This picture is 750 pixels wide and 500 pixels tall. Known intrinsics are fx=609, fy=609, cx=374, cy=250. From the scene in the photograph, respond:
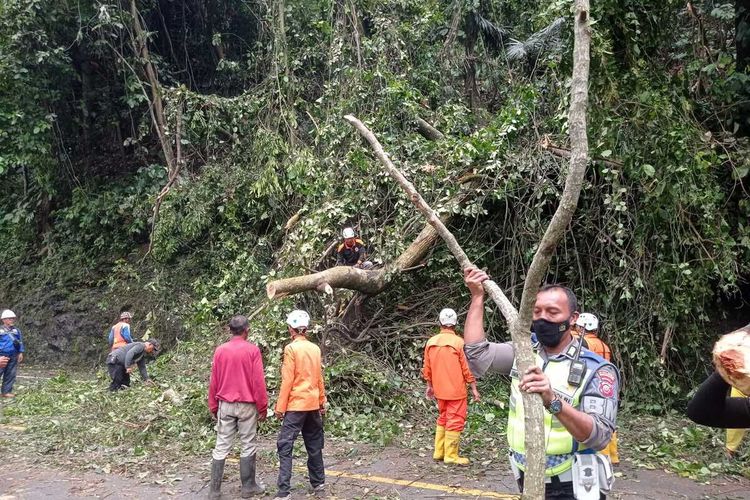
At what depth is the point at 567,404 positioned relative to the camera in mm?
2273

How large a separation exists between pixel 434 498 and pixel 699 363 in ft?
15.6

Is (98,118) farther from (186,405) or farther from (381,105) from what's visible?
(186,405)

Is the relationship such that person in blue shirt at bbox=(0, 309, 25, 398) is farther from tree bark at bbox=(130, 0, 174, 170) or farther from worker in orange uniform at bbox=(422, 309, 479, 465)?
worker in orange uniform at bbox=(422, 309, 479, 465)

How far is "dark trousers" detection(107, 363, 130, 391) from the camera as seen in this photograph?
9812 mm

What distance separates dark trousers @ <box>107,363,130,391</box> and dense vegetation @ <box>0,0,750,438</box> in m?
1.34

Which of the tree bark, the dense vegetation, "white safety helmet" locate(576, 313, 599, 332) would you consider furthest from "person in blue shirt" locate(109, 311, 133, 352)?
"white safety helmet" locate(576, 313, 599, 332)

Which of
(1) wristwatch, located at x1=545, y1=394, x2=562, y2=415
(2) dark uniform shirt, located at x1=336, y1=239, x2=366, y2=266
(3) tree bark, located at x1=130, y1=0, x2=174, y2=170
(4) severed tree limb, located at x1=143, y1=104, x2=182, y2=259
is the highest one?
(3) tree bark, located at x1=130, y1=0, x2=174, y2=170

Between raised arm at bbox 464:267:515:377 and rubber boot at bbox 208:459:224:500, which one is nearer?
raised arm at bbox 464:267:515:377

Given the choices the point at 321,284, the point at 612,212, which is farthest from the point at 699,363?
the point at 321,284

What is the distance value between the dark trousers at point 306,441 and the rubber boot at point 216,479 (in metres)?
0.52

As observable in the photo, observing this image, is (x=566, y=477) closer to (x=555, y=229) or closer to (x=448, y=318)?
(x=555, y=229)

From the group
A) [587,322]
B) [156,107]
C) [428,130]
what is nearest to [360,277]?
[587,322]

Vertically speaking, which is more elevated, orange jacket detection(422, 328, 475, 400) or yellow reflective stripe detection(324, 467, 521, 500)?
orange jacket detection(422, 328, 475, 400)

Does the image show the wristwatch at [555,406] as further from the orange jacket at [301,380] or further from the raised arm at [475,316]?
the orange jacket at [301,380]
